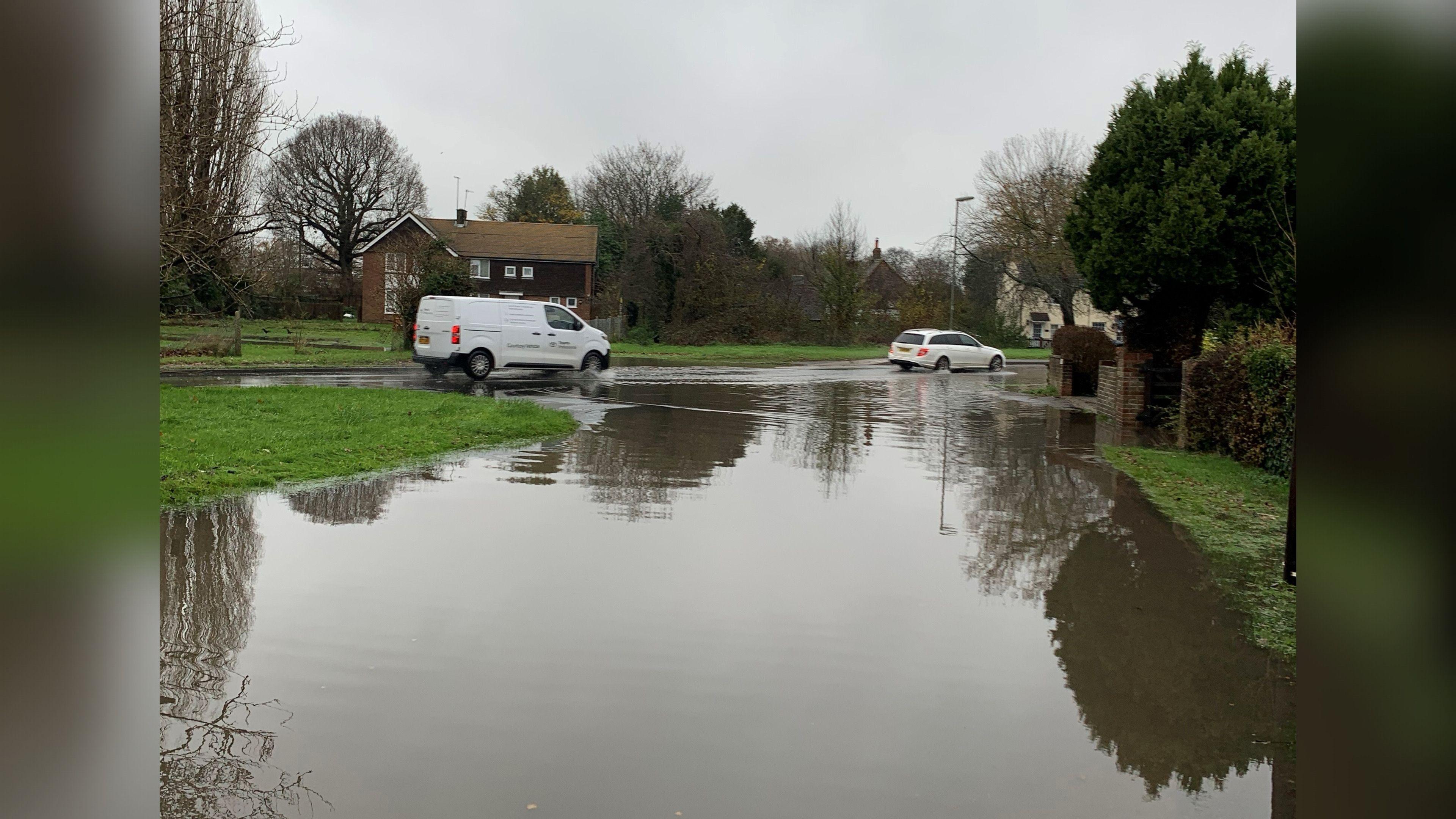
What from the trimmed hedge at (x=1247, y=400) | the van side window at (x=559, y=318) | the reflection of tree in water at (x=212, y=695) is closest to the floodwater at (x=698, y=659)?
the reflection of tree in water at (x=212, y=695)

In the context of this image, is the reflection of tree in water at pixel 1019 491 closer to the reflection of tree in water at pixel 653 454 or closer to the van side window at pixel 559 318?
the reflection of tree in water at pixel 653 454

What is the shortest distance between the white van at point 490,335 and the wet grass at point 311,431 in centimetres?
451

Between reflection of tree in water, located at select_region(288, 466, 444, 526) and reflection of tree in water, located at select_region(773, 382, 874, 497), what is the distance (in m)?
3.93

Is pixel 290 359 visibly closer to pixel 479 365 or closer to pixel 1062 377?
pixel 479 365

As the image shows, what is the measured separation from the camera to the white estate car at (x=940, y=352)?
34.8 metres

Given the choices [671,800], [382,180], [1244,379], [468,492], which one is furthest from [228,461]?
[382,180]

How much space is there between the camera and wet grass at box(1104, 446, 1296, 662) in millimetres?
6180

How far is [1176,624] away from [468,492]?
19.3 feet

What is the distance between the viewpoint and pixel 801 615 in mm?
5980

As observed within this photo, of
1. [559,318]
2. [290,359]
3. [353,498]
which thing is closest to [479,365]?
[559,318]

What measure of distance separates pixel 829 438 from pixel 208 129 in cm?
1138

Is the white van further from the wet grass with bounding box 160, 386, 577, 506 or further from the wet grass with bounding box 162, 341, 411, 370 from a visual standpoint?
the wet grass with bounding box 160, 386, 577, 506

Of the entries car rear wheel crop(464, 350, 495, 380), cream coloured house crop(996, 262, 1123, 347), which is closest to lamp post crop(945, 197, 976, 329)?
cream coloured house crop(996, 262, 1123, 347)
